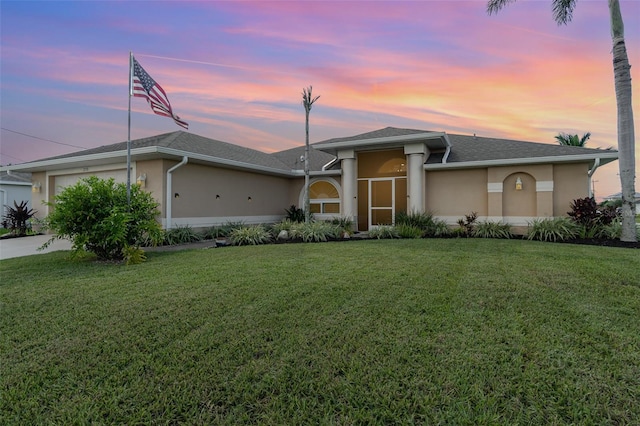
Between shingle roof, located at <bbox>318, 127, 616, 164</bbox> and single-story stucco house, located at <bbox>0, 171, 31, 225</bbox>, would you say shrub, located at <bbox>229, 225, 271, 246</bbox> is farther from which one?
single-story stucco house, located at <bbox>0, 171, 31, 225</bbox>

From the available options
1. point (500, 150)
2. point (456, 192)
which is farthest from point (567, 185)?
point (456, 192)

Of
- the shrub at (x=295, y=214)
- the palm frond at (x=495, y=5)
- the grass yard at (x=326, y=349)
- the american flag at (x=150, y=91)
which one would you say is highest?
the palm frond at (x=495, y=5)

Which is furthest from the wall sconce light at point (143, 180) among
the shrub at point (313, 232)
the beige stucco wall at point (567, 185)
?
the beige stucco wall at point (567, 185)

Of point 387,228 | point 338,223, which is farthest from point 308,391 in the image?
point 338,223

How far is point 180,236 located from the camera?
10.8 meters

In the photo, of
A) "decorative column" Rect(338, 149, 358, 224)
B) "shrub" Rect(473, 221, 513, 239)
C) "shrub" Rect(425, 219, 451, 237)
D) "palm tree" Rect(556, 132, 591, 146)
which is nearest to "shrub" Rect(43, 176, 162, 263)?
"decorative column" Rect(338, 149, 358, 224)

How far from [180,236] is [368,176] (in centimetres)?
810

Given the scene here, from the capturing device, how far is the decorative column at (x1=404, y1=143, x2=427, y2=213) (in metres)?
12.6

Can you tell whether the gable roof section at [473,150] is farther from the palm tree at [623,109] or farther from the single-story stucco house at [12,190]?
the single-story stucco house at [12,190]

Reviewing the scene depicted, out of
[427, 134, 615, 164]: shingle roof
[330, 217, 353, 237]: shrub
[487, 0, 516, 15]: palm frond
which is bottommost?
[330, 217, 353, 237]: shrub

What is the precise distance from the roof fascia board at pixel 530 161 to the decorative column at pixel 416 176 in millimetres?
445

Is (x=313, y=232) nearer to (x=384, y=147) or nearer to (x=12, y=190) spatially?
(x=384, y=147)

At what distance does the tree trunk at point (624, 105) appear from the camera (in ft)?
30.4

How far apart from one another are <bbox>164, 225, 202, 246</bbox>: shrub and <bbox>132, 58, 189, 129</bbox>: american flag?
3650mm
